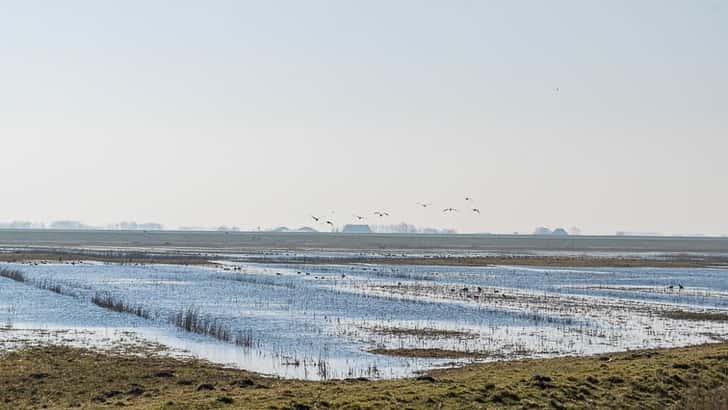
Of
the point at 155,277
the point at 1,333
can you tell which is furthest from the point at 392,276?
the point at 1,333

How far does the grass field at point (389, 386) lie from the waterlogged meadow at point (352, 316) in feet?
11.9

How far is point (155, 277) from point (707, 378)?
193ft

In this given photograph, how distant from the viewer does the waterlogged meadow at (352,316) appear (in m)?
34.2

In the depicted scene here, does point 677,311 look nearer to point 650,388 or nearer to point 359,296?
point 359,296

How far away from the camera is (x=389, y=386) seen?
2342 cm

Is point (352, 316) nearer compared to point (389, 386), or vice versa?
point (389, 386)

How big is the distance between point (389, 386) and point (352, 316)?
23.9m

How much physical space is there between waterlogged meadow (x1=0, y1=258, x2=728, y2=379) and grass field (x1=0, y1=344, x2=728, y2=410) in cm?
363

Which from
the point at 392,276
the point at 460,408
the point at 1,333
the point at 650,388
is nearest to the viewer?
the point at 460,408

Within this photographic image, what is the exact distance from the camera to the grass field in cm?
2177

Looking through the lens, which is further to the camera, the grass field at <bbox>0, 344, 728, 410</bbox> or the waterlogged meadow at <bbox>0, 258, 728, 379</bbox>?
the waterlogged meadow at <bbox>0, 258, 728, 379</bbox>

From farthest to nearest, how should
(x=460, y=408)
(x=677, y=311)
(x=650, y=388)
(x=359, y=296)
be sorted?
(x=359, y=296) → (x=677, y=311) → (x=650, y=388) → (x=460, y=408)

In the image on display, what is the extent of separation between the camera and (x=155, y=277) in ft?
253

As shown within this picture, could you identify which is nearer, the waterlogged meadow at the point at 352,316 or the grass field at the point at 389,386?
the grass field at the point at 389,386
